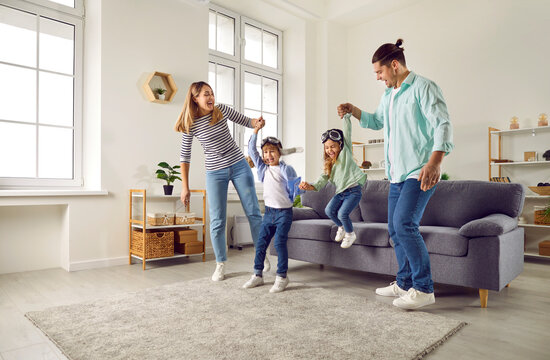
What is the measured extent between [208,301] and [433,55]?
4.36m

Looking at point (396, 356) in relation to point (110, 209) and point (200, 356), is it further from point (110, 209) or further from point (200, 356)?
point (110, 209)

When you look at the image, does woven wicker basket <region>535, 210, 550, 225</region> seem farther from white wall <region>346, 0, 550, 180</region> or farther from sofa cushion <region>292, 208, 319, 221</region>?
sofa cushion <region>292, 208, 319, 221</region>

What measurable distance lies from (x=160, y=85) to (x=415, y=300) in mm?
3130

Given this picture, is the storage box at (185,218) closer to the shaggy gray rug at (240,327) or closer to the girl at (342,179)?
the shaggy gray rug at (240,327)

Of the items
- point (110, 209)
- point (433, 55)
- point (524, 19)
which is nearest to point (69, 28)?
point (110, 209)

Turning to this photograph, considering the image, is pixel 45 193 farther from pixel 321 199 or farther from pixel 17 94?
pixel 321 199

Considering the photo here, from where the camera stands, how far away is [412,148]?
2.07 m

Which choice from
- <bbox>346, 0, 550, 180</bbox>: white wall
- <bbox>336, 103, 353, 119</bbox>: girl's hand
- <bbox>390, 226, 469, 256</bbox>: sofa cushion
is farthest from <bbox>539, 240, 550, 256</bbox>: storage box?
<bbox>336, 103, 353, 119</bbox>: girl's hand

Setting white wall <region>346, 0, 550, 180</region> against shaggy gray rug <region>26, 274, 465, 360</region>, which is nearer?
shaggy gray rug <region>26, 274, 465, 360</region>

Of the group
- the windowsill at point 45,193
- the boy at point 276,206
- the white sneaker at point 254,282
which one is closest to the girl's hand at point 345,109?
the boy at point 276,206

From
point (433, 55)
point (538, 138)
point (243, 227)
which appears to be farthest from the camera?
point (433, 55)

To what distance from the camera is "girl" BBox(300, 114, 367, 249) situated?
2770 millimetres

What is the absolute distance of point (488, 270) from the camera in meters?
2.20

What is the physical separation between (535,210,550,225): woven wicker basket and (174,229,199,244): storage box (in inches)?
136
